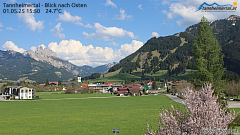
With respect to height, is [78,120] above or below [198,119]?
below

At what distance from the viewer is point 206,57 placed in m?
35.4

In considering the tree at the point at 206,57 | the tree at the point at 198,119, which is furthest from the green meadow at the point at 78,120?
the tree at the point at 206,57

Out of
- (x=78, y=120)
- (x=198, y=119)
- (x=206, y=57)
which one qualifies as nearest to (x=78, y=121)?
(x=78, y=120)

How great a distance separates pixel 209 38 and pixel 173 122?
99.4 feet

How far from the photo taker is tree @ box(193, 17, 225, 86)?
33203mm

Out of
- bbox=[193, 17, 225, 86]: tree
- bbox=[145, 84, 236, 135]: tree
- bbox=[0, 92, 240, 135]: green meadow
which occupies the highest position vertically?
bbox=[193, 17, 225, 86]: tree

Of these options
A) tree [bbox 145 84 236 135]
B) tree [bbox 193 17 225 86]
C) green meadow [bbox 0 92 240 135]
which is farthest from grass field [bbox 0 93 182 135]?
tree [bbox 145 84 236 135]

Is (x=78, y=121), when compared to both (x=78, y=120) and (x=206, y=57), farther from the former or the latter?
(x=206, y=57)

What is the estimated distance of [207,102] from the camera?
9.04 m

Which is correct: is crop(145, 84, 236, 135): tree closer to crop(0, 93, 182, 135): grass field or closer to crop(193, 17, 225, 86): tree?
crop(0, 93, 182, 135): grass field

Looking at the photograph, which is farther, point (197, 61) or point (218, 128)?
point (197, 61)

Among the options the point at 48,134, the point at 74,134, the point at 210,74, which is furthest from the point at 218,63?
the point at 48,134

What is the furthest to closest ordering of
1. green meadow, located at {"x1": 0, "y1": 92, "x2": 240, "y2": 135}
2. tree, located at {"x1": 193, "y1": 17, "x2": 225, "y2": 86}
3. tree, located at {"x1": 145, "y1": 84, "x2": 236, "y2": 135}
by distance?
tree, located at {"x1": 193, "y1": 17, "x2": 225, "y2": 86}, green meadow, located at {"x1": 0, "y1": 92, "x2": 240, "y2": 135}, tree, located at {"x1": 145, "y1": 84, "x2": 236, "y2": 135}

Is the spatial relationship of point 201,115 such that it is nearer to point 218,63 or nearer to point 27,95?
point 218,63
